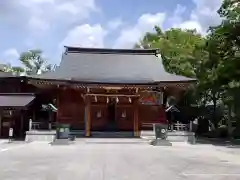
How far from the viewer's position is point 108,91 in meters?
30.5

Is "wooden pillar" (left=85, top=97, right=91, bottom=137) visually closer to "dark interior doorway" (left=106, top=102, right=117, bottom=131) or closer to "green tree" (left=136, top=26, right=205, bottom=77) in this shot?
"dark interior doorway" (left=106, top=102, right=117, bottom=131)

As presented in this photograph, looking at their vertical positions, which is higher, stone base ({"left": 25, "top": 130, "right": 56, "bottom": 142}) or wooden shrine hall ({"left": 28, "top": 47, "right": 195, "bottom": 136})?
wooden shrine hall ({"left": 28, "top": 47, "right": 195, "bottom": 136})

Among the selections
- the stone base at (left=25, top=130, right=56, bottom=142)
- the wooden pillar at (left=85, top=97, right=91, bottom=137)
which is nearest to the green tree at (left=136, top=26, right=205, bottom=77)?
the wooden pillar at (left=85, top=97, right=91, bottom=137)

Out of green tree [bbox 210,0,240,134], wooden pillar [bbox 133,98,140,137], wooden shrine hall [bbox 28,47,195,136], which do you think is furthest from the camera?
wooden pillar [bbox 133,98,140,137]

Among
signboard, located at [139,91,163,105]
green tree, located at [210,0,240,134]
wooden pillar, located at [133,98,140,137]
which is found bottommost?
wooden pillar, located at [133,98,140,137]

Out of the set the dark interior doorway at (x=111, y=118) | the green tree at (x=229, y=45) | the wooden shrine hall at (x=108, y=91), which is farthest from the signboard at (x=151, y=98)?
the green tree at (x=229, y=45)

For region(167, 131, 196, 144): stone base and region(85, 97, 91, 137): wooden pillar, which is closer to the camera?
region(167, 131, 196, 144): stone base

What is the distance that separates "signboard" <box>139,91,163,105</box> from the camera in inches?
1246

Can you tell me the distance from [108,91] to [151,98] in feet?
12.6

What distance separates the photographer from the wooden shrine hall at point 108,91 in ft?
96.3

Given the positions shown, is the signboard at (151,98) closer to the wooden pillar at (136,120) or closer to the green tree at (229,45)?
the wooden pillar at (136,120)

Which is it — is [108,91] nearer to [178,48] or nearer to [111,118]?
[111,118]

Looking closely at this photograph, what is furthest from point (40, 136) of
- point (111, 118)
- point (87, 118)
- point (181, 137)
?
point (181, 137)

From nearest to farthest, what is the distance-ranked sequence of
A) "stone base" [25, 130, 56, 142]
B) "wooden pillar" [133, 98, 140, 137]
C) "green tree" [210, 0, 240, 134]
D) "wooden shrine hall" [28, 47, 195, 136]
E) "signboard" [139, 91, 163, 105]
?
"green tree" [210, 0, 240, 134]
"stone base" [25, 130, 56, 142]
"wooden shrine hall" [28, 47, 195, 136]
"wooden pillar" [133, 98, 140, 137]
"signboard" [139, 91, 163, 105]
